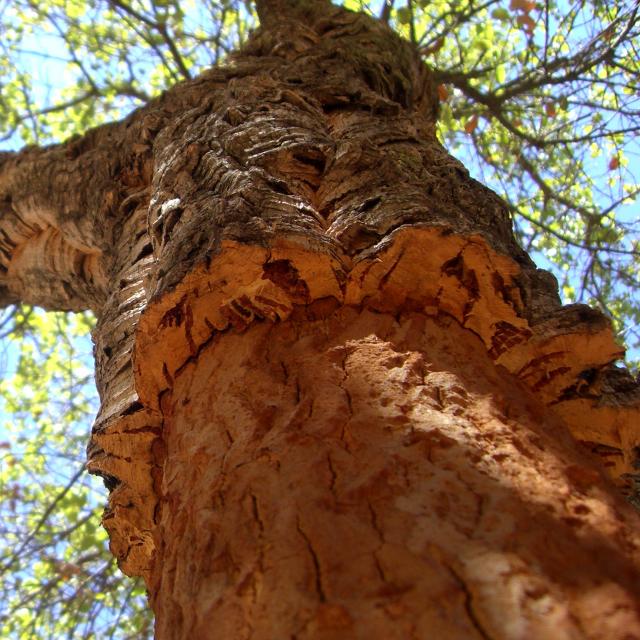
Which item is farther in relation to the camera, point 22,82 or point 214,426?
point 22,82

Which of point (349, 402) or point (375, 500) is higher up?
point (349, 402)

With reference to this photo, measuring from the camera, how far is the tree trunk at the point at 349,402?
918mm

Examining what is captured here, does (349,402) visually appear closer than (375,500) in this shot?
No

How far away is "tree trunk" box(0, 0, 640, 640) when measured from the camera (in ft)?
3.01

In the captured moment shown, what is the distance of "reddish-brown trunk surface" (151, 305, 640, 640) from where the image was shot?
87cm

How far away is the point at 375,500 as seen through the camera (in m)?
1.05

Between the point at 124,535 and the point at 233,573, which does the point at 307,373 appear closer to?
the point at 233,573

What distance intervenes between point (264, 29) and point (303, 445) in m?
3.43

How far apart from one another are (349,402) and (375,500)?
0.89ft

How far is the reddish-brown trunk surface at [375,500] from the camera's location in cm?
87

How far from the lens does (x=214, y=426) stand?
4.50ft

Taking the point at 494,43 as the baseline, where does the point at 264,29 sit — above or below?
below

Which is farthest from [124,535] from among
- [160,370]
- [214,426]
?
[214,426]

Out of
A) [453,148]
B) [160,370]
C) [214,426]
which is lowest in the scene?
[214,426]
